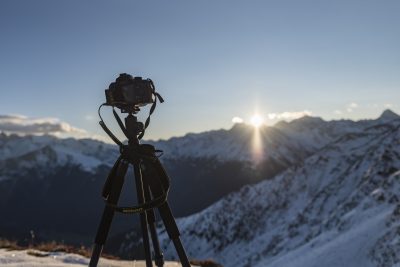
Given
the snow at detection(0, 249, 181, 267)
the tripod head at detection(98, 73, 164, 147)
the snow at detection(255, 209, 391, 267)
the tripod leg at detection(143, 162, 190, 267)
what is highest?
the tripod head at detection(98, 73, 164, 147)

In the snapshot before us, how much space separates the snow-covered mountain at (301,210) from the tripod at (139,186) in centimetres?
3103

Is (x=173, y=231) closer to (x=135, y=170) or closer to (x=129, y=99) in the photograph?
(x=135, y=170)

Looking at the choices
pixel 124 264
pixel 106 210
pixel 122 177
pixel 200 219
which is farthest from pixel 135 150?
pixel 200 219

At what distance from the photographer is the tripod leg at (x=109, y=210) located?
20.2ft

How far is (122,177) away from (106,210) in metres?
0.47

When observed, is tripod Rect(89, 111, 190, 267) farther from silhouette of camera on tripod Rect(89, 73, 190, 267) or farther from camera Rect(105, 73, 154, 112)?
camera Rect(105, 73, 154, 112)

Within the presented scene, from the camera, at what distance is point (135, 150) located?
6.32m

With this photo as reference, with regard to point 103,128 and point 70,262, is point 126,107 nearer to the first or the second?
point 103,128

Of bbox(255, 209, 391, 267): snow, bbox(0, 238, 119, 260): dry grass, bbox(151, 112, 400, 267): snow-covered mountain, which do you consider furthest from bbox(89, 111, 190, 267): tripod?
bbox(151, 112, 400, 267): snow-covered mountain

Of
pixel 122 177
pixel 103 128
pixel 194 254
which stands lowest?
pixel 194 254

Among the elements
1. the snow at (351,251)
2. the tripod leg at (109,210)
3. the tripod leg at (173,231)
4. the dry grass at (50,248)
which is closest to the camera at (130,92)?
the tripod leg at (109,210)

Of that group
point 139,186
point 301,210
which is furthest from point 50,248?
point 301,210

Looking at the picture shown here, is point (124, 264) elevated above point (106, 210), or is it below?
below

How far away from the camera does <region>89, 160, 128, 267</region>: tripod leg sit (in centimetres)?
616
